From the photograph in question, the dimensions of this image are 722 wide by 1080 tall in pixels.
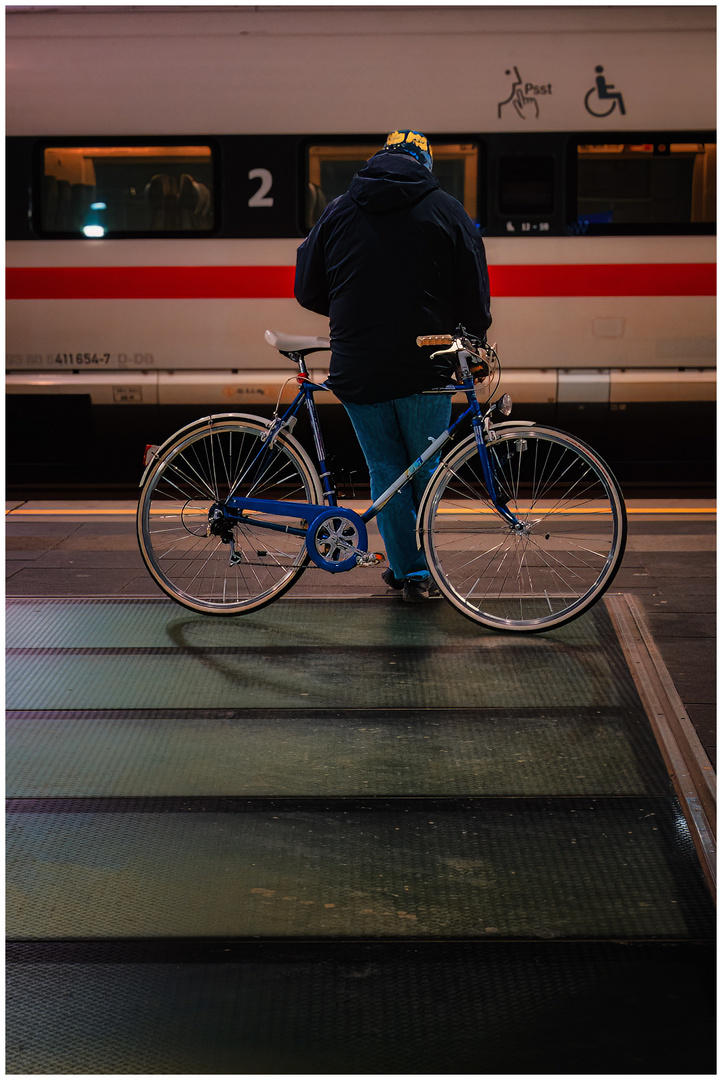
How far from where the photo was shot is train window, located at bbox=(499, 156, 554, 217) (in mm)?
7898

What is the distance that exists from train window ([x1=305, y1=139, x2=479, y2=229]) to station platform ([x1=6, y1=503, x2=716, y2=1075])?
14.5 feet

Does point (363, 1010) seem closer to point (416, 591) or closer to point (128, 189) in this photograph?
point (416, 591)

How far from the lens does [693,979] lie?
2277 mm

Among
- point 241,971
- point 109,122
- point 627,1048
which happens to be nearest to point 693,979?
point 627,1048

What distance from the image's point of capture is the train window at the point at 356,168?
791cm

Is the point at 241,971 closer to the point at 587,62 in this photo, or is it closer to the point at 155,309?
the point at 155,309

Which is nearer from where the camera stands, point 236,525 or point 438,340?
point 438,340

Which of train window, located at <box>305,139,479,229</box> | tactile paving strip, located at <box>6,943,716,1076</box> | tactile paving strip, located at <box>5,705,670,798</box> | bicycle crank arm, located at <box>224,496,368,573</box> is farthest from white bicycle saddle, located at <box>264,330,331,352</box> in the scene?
train window, located at <box>305,139,479,229</box>

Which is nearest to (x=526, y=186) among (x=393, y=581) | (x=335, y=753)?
(x=393, y=581)

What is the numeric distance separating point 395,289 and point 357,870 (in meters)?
2.27

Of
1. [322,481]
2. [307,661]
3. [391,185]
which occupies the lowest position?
[307,661]

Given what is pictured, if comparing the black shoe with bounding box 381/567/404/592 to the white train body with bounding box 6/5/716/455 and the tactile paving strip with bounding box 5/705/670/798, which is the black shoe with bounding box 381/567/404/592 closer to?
the tactile paving strip with bounding box 5/705/670/798

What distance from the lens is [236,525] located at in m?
4.42

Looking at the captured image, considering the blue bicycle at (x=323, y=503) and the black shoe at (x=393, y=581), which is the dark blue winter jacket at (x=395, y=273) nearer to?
the blue bicycle at (x=323, y=503)
